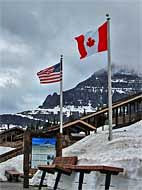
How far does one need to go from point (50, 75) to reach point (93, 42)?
4.02 meters

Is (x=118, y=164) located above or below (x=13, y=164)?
above

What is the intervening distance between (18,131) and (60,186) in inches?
1423

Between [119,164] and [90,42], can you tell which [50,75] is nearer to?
[90,42]

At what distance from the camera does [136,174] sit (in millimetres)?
9211

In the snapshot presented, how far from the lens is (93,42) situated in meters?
14.6

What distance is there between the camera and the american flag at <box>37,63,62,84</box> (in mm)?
18066

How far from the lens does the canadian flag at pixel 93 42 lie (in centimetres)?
1445

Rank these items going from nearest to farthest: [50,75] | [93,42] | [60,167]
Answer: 1. [60,167]
2. [93,42]
3. [50,75]

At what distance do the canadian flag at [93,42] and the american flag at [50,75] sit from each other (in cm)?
340

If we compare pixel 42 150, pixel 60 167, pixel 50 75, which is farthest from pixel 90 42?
pixel 60 167

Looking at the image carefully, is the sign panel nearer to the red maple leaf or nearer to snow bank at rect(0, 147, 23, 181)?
the red maple leaf

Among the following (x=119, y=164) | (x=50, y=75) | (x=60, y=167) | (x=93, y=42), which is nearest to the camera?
(x=119, y=164)

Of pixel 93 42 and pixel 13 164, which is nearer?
pixel 93 42

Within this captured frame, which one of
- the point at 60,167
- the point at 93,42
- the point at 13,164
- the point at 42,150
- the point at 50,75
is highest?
the point at 93,42
